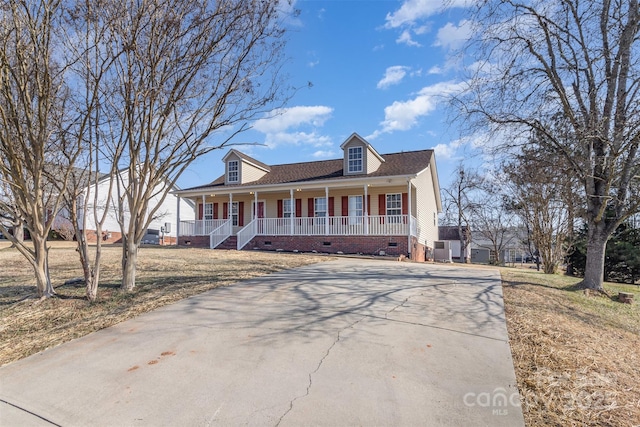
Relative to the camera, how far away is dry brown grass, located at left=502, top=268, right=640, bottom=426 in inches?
113

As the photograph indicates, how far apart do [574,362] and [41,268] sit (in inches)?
312

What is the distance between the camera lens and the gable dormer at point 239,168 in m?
20.9

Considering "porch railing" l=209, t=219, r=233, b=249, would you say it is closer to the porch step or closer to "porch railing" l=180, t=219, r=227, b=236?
the porch step

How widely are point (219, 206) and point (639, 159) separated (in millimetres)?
19720

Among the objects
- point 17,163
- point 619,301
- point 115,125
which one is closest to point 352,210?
point 619,301

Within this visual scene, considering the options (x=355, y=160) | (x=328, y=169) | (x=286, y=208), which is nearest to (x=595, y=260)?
(x=355, y=160)

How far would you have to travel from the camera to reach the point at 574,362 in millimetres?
3754

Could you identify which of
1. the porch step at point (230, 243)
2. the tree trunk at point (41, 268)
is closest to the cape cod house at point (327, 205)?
the porch step at point (230, 243)

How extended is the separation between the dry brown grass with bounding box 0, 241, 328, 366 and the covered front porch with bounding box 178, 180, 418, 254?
6.77 meters

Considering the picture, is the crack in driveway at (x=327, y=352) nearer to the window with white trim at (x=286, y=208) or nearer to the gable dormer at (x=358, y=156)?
the gable dormer at (x=358, y=156)

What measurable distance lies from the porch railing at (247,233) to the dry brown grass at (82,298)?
7.78 meters

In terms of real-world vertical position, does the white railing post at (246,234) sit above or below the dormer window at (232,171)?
below

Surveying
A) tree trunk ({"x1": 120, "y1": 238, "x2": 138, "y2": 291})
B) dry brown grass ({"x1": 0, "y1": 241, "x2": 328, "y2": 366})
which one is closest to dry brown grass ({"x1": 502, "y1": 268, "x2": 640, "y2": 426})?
dry brown grass ({"x1": 0, "y1": 241, "x2": 328, "y2": 366})

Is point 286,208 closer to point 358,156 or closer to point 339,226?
point 339,226
